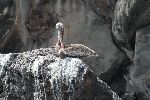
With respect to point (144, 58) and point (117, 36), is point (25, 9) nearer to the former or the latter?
point (117, 36)

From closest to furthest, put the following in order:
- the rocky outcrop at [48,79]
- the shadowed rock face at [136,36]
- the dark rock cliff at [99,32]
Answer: the rocky outcrop at [48,79] → the shadowed rock face at [136,36] → the dark rock cliff at [99,32]

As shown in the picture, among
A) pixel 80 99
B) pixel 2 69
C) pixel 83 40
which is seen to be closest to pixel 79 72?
pixel 80 99

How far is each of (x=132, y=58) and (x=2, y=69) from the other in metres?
2.81

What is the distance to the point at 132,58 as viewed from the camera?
9727mm

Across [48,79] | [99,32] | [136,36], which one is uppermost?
[99,32]

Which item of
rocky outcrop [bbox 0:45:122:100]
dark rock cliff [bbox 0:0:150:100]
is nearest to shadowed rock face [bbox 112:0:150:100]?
dark rock cliff [bbox 0:0:150:100]

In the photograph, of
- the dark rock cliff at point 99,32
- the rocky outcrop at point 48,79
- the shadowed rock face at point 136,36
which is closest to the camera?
the rocky outcrop at point 48,79

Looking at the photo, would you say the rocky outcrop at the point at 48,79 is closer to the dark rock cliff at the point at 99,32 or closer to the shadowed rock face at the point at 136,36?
the shadowed rock face at the point at 136,36

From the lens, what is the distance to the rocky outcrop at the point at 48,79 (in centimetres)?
759

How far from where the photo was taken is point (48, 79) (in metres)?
7.72

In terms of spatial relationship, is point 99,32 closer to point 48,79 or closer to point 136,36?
point 136,36

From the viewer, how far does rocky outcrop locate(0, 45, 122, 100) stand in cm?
759

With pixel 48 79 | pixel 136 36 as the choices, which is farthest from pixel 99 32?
pixel 48 79

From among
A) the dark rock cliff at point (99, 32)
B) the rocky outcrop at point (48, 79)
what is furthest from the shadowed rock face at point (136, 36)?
the rocky outcrop at point (48, 79)
